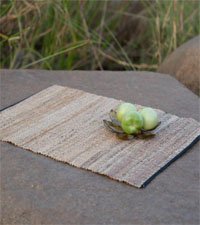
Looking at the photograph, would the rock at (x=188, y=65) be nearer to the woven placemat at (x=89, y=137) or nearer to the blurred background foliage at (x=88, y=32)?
the blurred background foliage at (x=88, y=32)

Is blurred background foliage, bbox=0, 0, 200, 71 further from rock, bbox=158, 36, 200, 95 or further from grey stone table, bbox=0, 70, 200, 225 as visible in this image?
grey stone table, bbox=0, 70, 200, 225

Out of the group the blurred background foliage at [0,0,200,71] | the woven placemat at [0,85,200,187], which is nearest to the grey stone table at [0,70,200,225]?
the woven placemat at [0,85,200,187]

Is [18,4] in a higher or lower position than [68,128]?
higher

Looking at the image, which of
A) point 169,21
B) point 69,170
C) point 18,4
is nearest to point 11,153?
point 69,170

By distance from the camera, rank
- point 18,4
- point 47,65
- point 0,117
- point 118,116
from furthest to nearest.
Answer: point 47,65 → point 18,4 → point 0,117 → point 118,116

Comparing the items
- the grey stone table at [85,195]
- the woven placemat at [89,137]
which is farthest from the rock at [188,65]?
the grey stone table at [85,195]

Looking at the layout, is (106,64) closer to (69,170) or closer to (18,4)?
(18,4)
